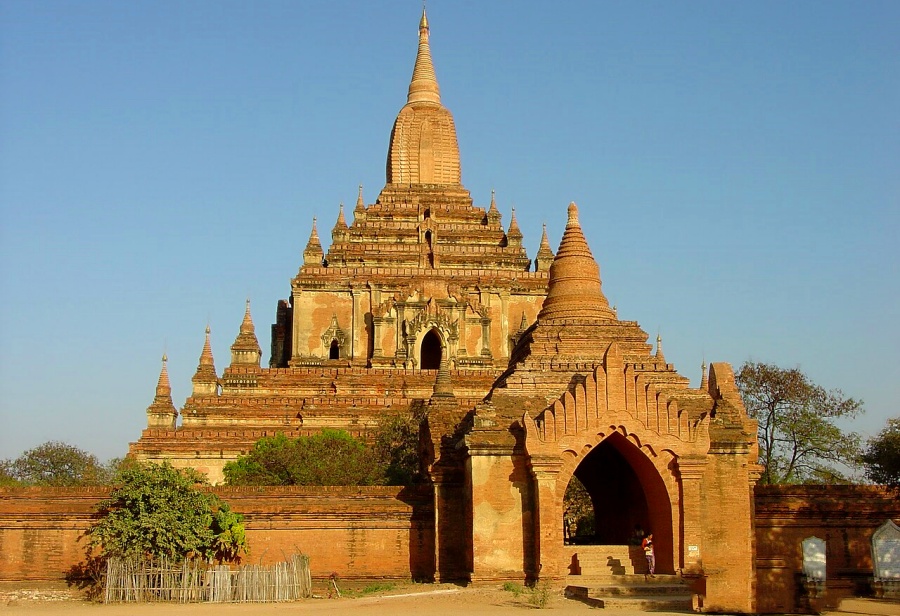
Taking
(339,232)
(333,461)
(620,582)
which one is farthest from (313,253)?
(620,582)

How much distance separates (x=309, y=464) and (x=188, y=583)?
382 inches

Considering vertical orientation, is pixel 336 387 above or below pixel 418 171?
below

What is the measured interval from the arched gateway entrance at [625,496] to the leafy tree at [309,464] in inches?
250

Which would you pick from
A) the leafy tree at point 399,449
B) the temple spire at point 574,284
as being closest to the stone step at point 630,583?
the temple spire at point 574,284

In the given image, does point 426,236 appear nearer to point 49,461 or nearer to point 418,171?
point 418,171

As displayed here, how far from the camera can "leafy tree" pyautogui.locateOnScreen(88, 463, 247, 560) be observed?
24.4m

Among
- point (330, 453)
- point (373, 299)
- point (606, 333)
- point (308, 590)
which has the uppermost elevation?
point (373, 299)

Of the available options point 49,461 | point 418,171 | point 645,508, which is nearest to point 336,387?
point 418,171

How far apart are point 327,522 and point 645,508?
24.4 ft

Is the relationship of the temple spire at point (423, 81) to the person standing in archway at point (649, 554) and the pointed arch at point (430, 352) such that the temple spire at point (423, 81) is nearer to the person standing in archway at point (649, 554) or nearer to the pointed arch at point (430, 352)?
the pointed arch at point (430, 352)

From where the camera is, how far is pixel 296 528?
26406mm

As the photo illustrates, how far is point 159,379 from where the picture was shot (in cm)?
4803

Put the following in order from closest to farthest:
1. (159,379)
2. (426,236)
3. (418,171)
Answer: (159,379)
(426,236)
(418,171)

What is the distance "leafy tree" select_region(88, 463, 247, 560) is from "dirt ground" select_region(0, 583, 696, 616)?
1.37 metres
